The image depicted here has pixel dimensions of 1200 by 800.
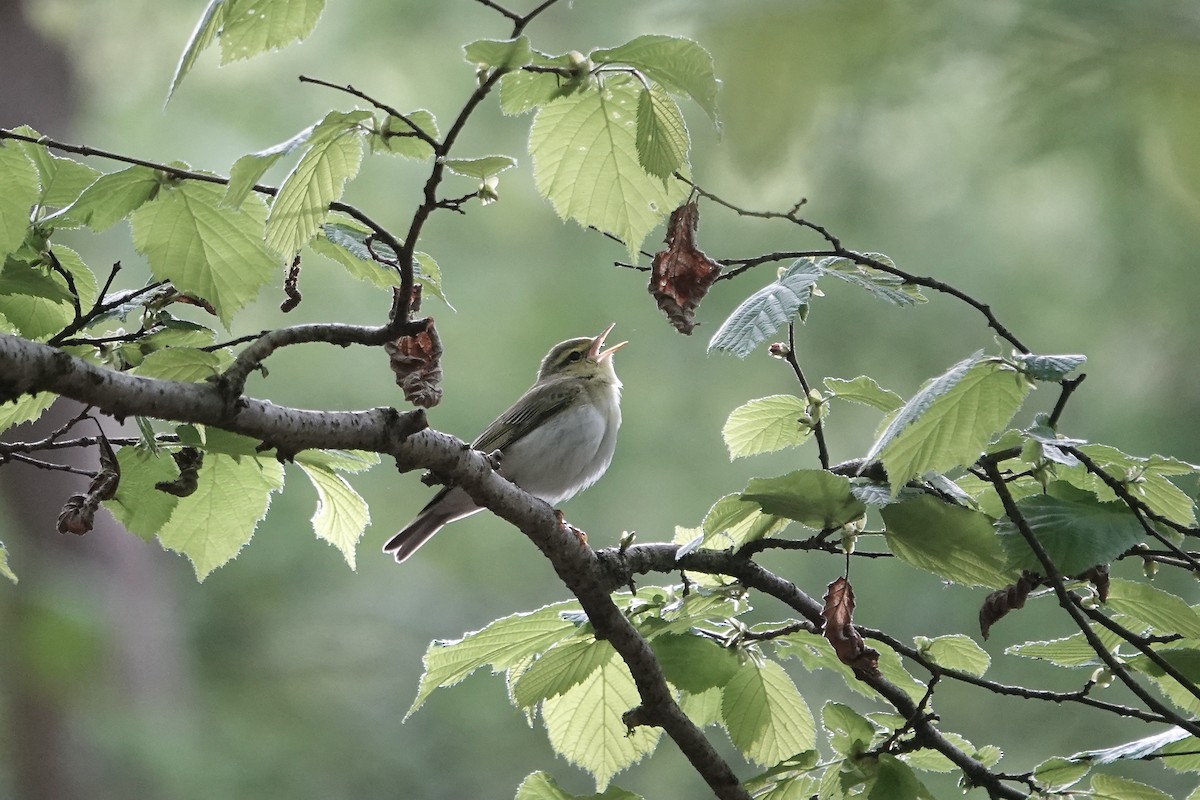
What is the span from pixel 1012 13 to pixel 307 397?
26.7 feet

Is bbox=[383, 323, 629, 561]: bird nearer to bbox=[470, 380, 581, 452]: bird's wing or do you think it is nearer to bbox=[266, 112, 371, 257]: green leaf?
bbox=[470, 380, 581, 452]: bird's wing

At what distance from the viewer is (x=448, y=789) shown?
7.84m

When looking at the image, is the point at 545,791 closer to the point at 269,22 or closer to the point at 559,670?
the point at 559,670

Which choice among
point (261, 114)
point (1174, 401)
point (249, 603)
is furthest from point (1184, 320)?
point (261, 114)

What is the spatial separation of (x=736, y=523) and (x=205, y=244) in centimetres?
93

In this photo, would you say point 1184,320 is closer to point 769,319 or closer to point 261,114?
point 769,319

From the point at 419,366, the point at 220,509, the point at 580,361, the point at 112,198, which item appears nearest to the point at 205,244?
the point at 112,198

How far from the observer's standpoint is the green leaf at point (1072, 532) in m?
1.61

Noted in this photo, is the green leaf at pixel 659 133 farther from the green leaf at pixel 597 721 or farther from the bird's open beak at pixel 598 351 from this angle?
the bird's open beak at pixel 598 351

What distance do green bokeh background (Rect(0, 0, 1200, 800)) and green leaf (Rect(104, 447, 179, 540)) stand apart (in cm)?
245

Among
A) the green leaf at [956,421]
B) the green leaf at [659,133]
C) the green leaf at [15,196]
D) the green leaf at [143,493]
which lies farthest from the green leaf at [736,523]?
the green leaf at [15,196]

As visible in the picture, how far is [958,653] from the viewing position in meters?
2.08

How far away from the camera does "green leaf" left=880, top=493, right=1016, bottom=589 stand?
1.70m

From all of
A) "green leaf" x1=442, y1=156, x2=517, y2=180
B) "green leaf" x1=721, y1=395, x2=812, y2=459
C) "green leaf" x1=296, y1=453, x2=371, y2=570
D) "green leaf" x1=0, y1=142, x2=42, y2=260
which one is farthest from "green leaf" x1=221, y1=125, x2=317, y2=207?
"green leaf" x1=721, y1=395, x2=812, y2=459
